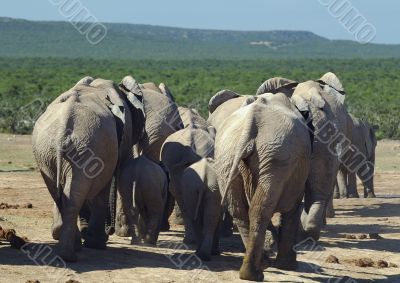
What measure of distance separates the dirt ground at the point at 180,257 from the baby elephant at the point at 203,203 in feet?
0.55

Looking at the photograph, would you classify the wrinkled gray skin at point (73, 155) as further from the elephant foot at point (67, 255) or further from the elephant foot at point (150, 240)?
the elephant foot at point (150, 240)

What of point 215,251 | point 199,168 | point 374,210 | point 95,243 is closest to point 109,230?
point 95,243

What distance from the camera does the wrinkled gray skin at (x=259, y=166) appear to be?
10023 mm

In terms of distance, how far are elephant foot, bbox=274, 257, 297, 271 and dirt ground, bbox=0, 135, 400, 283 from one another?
75 millimetres

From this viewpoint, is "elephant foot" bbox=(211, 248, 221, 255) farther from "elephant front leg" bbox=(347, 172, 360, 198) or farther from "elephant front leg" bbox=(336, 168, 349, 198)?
"elephant front leg" bbox=(347, 172, 360, 198)

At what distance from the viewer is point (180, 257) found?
442 inches

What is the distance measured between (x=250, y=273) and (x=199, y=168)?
1904 mm

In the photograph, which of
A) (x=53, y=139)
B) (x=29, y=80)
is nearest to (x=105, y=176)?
(x=53, y=139)

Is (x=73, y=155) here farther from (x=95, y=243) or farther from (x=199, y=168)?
(x=199, y=168)

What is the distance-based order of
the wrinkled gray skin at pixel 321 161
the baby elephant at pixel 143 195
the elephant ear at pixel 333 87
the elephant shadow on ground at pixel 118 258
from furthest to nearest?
the elephant ear at pixel 333 87 < the wrinkled gray skin at pixel 321 161 < the baby elephant at pixel 143 195 < the elephant shadow on ground at pixel 118 258

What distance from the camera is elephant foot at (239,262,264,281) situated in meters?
10.2

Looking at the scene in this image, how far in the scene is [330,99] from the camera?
13047 millimetres

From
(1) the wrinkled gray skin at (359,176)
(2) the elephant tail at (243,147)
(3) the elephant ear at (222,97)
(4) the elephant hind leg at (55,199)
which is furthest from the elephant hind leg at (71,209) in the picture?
(1) the wrinkled gray skin at (359,176)

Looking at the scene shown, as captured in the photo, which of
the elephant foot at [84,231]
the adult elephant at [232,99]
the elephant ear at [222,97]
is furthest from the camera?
the elephant ear at [222,97]
